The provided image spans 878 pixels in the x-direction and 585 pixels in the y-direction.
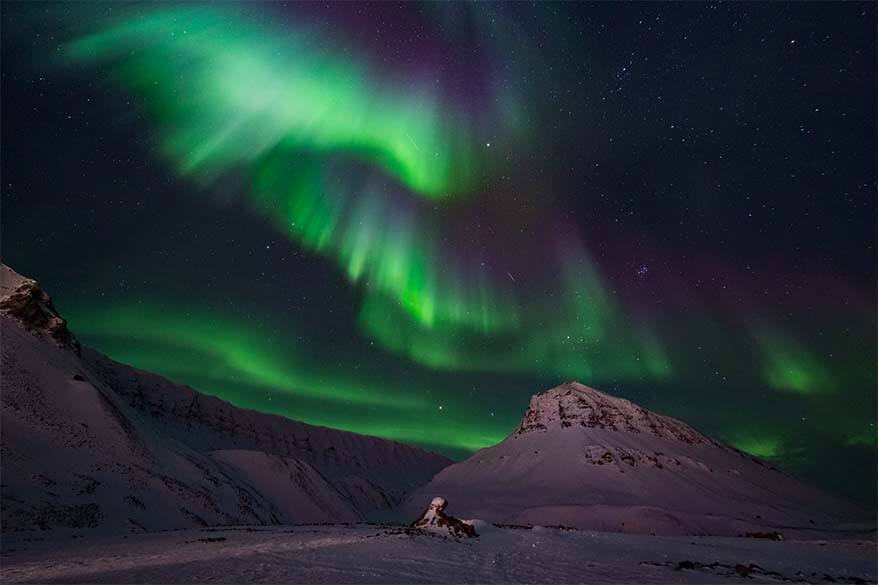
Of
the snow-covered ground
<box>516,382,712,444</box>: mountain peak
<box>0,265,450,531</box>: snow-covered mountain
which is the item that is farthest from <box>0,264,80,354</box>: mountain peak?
<box>516,382,712,444</box>: mountain peak

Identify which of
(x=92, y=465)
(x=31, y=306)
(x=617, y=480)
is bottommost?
(x=92, y=465)

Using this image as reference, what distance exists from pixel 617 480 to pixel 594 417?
163ft

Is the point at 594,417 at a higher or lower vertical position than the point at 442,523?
higher

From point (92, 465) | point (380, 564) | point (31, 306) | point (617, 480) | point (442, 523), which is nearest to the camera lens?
point (380, 564)

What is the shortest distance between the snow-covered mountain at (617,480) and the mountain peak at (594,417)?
0.51m

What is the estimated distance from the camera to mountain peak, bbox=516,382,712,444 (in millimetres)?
165500

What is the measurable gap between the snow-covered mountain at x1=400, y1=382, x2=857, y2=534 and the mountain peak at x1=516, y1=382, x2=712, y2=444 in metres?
0.51

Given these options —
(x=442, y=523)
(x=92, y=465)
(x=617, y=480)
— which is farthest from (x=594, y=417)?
(x=92, y=465)

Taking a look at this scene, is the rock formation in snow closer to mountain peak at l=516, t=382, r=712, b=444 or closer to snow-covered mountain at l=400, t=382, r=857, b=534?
snow-covered mountain at l=400, t=382, r=857, b=534

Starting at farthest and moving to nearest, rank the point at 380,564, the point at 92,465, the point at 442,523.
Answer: the point at 92,465
the point at 442,523
the point at 380,564

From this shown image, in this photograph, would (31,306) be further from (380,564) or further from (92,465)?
(380,564)

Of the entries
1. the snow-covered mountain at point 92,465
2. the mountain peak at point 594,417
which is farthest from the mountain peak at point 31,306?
the mountain peak at point 594,417

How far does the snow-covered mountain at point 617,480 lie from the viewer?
91938mm

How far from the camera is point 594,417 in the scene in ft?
552
